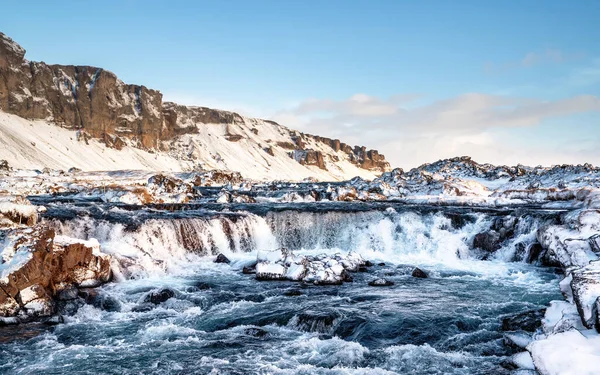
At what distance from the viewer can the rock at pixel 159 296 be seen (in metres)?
13.5

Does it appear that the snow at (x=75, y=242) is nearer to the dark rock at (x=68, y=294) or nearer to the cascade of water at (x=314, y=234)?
the dark rock at (x=68, y=294)

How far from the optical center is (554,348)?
6.72m

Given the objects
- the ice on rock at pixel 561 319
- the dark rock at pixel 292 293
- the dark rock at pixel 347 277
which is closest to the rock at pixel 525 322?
the ice on rock at pixel 561 319

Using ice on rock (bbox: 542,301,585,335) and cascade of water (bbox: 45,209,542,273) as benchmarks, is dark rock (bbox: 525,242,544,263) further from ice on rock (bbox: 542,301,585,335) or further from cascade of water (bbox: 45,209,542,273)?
ice on rock (bbox: 542,301,585,335)

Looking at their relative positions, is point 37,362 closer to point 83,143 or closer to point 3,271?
point 3,271

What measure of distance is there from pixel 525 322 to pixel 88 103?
14438cm

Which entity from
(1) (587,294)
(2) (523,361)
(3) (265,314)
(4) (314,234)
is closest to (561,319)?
(1) (587,294)

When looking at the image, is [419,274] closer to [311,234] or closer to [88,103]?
[311,234]

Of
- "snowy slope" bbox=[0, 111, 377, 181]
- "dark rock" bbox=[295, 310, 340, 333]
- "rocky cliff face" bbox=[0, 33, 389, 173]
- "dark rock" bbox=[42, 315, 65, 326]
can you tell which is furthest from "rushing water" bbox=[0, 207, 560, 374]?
"rocky cliff face" bbox=[0, 33, 389, 173]

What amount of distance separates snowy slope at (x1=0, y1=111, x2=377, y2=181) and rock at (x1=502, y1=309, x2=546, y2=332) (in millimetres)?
93544

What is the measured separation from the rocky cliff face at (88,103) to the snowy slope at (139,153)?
11.3 ft

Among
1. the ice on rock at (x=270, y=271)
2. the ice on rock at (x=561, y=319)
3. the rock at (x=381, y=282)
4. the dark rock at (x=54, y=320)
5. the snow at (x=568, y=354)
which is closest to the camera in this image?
the snow at (x=568, y=354)

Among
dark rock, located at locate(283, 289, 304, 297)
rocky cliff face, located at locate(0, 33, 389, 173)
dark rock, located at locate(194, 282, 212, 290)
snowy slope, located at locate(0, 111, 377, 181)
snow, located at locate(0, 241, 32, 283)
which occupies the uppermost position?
rocky cliff face, located at locate(0, 33, 389, 173)

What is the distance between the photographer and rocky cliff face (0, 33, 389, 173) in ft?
375
